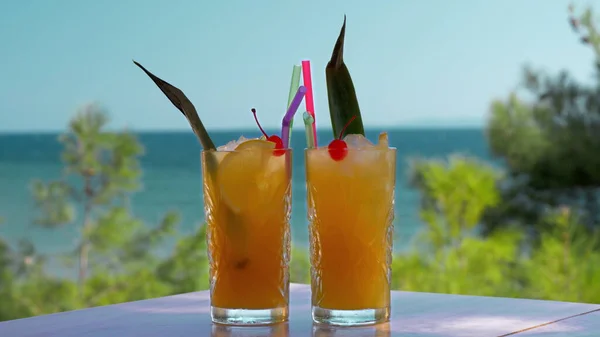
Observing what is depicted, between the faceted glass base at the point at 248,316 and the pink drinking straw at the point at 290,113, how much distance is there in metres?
0.22

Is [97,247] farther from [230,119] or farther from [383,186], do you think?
[383,186]

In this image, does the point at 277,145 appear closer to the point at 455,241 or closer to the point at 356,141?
the point at 356,141

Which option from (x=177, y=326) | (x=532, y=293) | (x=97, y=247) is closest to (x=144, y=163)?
(x=97, y=247)

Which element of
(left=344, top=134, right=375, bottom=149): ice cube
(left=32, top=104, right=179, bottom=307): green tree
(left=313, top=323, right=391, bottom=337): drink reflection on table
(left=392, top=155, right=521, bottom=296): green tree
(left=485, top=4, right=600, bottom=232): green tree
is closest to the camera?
(left=313, top=323, right=391, bottom=337): drink reflection on table

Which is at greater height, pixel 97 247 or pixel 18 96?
pixel 18 96

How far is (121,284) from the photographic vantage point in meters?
6.26

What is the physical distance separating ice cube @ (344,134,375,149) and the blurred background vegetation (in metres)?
4.21

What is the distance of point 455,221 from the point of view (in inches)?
217

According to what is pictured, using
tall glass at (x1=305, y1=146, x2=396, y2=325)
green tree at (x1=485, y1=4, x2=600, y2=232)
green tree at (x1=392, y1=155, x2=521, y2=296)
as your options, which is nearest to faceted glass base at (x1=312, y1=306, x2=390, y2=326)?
tall glass at (x1=305, y1=146, x2=396, y2=325)

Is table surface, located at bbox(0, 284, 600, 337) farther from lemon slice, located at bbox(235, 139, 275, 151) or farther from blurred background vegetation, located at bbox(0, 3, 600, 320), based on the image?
blurred background vegetation, located at bbox(0, 3, 600, 320)

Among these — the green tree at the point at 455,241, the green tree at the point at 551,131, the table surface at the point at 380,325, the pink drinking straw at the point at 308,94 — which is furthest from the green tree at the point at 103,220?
the pink drinking straw at the point at 308,94

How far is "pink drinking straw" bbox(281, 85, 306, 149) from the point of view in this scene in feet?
3.87

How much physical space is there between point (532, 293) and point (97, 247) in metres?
2.93

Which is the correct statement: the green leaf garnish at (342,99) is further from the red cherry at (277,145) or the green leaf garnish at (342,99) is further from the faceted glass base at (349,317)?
the faceted glass base at (349,317)
